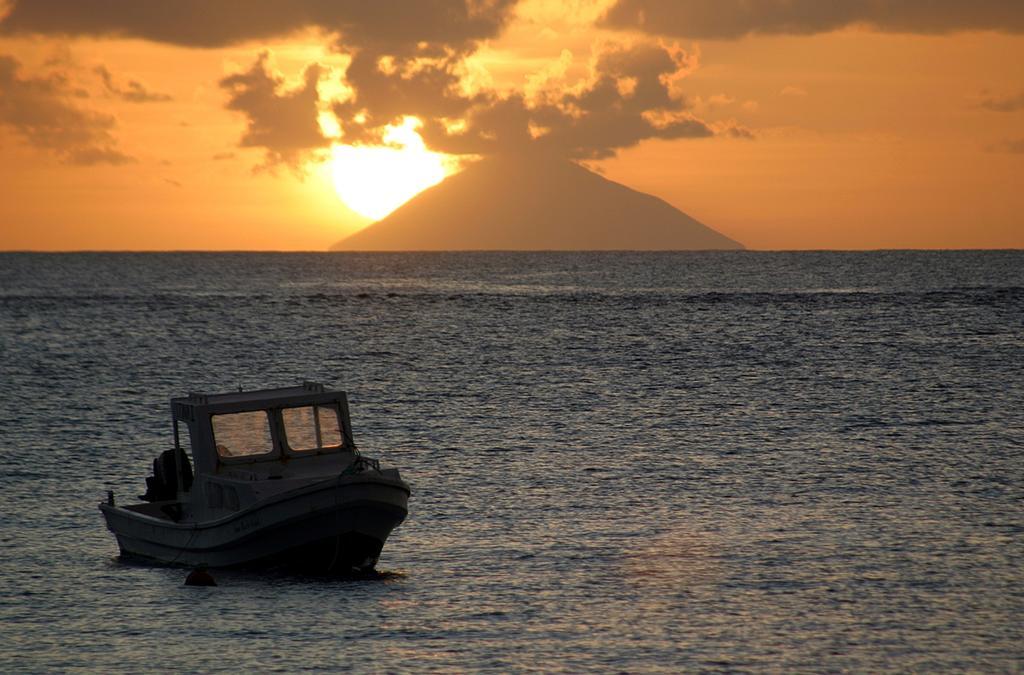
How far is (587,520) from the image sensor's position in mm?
34219

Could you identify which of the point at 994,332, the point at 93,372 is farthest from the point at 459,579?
the point at 994,332

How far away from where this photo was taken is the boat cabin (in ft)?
96.6

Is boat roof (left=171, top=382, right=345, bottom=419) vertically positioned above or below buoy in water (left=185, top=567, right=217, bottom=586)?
above

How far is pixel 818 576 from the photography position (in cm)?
2788

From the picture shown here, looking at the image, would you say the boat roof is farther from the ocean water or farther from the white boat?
the ocean water

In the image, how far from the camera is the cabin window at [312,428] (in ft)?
98.0

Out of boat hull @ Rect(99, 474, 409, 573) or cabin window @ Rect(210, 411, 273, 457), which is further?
cabin window @ Rect(210, 411, 273, 457)

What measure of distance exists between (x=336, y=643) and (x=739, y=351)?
238ft

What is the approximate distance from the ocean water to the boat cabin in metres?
2.55

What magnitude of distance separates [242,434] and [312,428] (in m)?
1.54

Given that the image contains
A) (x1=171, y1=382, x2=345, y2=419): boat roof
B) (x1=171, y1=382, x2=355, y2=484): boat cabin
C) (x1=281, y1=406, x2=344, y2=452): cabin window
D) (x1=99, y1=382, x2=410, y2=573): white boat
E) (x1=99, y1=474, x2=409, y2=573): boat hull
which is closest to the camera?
(x1=99, y1=474, x2=409, y2=573): boat hull

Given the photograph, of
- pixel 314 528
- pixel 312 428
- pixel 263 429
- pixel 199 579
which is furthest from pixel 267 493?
pixel 312 428

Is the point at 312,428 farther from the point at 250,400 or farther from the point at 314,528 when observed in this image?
the point at 314,528

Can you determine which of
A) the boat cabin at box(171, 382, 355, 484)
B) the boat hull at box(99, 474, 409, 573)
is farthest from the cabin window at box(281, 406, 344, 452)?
the boat hull at box(99, 474, 409, 573)
